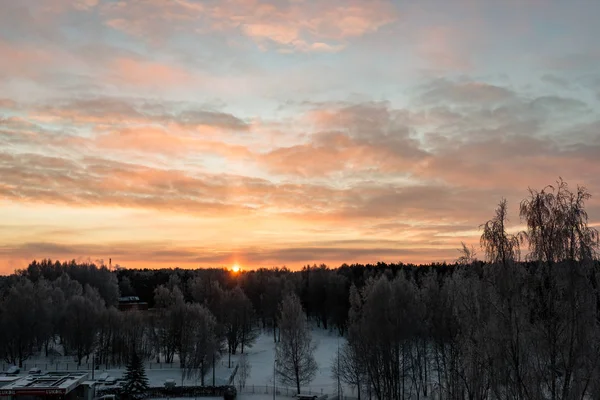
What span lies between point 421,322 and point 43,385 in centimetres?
3844

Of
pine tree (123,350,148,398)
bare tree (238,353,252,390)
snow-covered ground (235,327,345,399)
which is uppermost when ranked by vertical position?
pine tree (123,350,148,398)

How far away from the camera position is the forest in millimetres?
20984

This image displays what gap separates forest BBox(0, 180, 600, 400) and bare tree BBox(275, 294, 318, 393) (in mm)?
259

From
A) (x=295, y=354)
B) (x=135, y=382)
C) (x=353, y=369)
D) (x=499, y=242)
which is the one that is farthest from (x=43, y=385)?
(x=499, y=242)

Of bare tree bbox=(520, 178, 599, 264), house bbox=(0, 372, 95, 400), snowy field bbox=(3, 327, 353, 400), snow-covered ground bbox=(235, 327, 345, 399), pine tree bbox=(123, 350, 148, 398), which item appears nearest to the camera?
bare tree bbox=(520, 178, 599, 264)

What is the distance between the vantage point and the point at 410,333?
50.0m

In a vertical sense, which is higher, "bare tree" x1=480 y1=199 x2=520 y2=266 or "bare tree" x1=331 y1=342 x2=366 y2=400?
"bare tree" x1=480 y1=199 x2=520 y2=266

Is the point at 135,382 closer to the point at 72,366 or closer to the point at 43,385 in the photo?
the point at 43,385

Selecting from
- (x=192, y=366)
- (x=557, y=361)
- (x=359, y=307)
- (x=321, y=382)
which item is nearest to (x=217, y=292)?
(x=192, y=366)

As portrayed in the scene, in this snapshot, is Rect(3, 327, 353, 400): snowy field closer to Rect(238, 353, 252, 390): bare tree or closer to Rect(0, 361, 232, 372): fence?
Rect(0, 361, 232, 372): fence

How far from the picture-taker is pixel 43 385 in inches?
2132

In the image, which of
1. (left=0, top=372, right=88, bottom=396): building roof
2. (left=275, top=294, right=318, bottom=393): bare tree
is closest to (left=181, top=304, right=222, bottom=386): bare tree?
(left=275, top=294, right=318, bottom=393): bare tree

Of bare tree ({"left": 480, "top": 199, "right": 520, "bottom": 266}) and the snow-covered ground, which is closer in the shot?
bare tree ({"left": 480, "top": 199, "right": 520, "bottom": 266})

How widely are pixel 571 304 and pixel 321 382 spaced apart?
164ft
